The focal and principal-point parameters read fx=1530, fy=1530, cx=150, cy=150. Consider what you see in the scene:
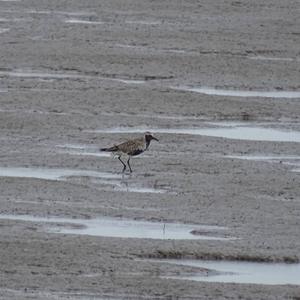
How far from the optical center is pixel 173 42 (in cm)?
2839

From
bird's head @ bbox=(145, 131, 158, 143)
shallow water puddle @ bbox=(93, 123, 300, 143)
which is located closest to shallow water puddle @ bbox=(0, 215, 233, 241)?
bird's head @ bbox=(145, 131, 158, 143)

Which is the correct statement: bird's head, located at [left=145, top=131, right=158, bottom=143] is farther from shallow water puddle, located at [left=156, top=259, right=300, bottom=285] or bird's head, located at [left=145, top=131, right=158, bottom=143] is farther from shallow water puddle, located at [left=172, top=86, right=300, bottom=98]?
shallow water puddle, located at [left=156, top=259, right=300, bottom=285]

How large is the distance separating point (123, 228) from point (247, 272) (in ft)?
6.25

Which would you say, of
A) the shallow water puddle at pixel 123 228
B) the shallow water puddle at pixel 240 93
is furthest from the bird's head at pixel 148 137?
the shallow water puddle at pixel 240 93

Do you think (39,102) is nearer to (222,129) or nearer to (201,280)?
(222,129)

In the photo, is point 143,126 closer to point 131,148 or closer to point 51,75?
point 131,148

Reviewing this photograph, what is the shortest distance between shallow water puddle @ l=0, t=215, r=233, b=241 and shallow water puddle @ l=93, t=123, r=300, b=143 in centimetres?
517

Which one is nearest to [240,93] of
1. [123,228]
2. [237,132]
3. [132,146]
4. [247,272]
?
[237,132]

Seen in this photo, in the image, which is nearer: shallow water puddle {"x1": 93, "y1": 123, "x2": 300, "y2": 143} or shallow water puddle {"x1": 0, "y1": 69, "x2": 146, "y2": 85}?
shallow water puddle {"x1": 93, "y1": 123, "x2": 300, "y2": 143}

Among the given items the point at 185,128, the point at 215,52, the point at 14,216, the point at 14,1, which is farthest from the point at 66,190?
the point at 14,1

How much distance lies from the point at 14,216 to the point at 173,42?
12.8 metres

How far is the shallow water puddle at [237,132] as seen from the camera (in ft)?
69.4

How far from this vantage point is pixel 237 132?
21609 millimetres

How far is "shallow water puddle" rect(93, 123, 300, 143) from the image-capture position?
2116 cm
